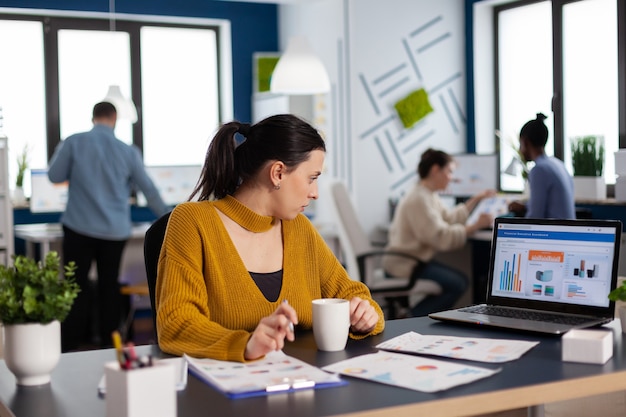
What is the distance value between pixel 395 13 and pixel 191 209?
4505mm

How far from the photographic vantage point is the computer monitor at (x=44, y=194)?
6242 millimetres

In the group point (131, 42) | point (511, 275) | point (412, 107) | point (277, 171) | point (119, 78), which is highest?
point (131, 42)

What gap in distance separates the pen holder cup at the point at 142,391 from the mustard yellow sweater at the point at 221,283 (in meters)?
0.39

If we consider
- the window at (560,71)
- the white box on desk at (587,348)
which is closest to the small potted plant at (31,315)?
the white box on desk at (587,348)

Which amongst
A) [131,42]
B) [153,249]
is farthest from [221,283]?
[131,42]

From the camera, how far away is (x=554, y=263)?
6.95 ft

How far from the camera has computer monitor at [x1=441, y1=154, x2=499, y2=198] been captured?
5.83 metres

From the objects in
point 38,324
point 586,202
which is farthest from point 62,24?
point 38,324

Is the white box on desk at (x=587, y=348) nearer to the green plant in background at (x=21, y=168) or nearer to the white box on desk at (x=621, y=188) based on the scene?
the white box on desk at (x=621, y=188)

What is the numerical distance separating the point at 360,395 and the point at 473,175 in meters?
4.62

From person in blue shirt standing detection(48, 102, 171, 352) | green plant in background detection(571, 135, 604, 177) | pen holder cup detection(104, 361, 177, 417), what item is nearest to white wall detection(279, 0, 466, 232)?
green plant in background detection(571, 135, 604, 177)

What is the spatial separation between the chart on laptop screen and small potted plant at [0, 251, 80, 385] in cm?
108

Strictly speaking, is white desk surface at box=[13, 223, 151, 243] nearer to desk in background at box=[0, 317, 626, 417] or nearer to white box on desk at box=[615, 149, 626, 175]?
white box on desk at box=[615, 149, 626, 175]

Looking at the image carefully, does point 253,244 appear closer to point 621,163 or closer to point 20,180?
point 621,163
